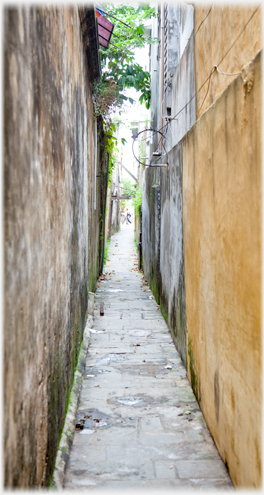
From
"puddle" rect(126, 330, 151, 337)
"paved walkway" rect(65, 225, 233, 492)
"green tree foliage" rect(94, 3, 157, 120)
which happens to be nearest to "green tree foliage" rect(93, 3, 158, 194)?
"green tree foliage" rect(94, 3, 157, 120)

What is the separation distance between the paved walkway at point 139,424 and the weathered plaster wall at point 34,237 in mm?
361

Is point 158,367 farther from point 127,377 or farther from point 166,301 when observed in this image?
point 166,301

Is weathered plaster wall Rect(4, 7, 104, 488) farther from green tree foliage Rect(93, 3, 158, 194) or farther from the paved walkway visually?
green tree foliage Rect(93, 3, 158, 194)

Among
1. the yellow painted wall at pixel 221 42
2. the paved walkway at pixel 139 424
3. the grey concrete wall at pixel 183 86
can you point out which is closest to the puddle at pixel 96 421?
the paved walkway at pixel 139 424

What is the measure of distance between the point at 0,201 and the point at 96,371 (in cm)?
386

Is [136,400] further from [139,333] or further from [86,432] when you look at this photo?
[139,333]

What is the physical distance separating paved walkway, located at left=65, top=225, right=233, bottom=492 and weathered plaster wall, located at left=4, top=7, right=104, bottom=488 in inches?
14.2

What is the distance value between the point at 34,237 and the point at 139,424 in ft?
7.65

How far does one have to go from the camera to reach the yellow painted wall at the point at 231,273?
2301mm

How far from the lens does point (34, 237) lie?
220 centimetres

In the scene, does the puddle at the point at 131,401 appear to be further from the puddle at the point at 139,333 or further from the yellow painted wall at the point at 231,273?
the puddle at the point at 139,333

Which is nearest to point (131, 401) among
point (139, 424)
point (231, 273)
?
point (139, 424)

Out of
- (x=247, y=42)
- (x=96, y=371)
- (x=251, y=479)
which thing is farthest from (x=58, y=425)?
(x=247, y=42)

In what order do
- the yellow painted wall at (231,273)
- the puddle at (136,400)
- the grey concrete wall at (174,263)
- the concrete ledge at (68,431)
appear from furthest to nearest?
the grey concrete wall at (174,263) < the puddle at (136,400) < the concrete ledge at (68,431) < the yellow painted wall at (231,273)
